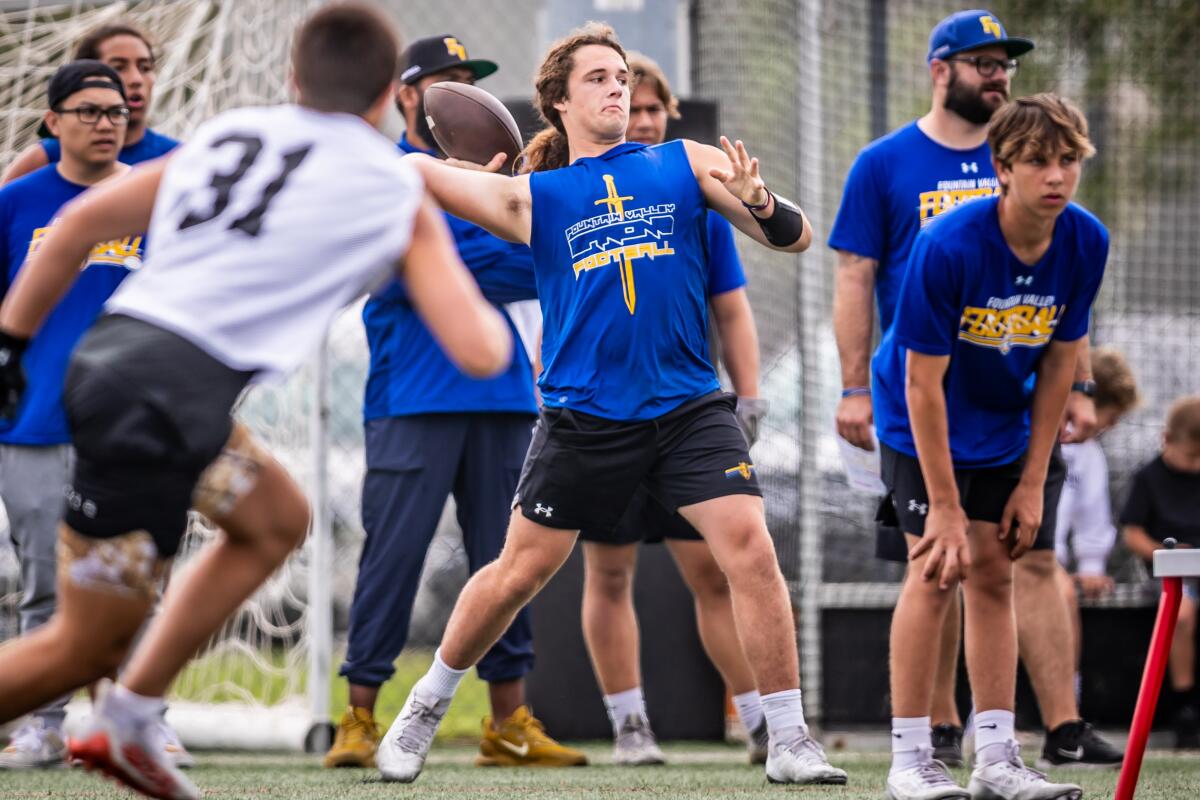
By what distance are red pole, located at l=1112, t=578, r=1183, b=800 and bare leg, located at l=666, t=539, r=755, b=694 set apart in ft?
7.24


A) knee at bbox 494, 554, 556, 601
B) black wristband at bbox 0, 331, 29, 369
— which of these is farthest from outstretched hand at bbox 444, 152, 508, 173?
black wristband at bbox 0, 331, 29, 369

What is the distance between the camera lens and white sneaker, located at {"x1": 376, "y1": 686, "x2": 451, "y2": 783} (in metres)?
4.63

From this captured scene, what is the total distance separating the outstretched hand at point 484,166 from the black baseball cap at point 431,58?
122cm

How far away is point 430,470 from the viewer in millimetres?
5523

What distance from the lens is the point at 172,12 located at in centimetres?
746

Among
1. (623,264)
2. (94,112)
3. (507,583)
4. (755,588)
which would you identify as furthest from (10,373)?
(94,112)

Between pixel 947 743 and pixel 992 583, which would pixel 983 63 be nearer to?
pixel 992 583

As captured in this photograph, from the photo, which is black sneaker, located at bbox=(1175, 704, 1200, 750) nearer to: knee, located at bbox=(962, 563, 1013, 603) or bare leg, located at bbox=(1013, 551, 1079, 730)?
bare leg, located at bbox=(1013, 551, 1079, 730)

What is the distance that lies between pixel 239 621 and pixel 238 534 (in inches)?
150

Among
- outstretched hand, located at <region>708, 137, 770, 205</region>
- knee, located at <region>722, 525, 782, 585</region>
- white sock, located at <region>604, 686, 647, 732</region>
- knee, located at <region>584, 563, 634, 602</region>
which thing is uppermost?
outstretched hand, located at <region>708, 137, 770, 205</region>

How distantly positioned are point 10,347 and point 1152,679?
243cm

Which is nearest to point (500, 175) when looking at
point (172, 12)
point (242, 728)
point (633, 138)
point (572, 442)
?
point (572, 442)

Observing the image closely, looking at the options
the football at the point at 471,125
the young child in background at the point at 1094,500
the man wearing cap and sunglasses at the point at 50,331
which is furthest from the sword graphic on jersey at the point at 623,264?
the young child in background at the point at 1094,500

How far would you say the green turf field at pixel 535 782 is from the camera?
4465 mm
